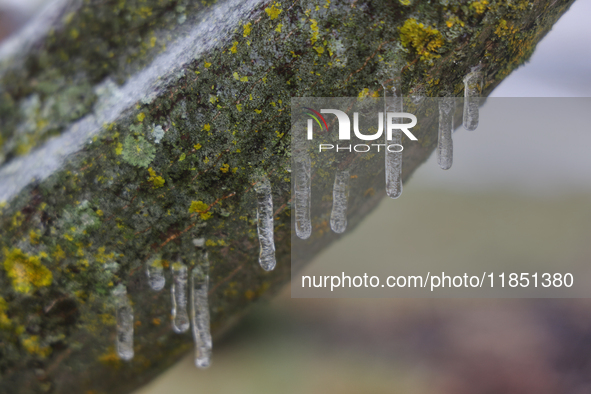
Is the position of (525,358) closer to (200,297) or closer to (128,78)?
(200,297)

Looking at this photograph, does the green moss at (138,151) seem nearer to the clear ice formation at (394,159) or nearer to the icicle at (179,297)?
the icicle at (179,297)

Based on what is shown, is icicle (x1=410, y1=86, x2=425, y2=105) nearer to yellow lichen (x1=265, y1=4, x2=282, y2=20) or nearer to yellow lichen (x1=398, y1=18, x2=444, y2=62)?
yellow lichen (x1=398, y1=18, x2=444, y2=62)

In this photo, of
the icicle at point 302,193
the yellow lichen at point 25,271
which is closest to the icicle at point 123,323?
the yellow lichen at point 25,271

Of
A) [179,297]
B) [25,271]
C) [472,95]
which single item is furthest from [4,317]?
[472,95]

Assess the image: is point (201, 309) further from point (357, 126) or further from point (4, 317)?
point (357, 126)

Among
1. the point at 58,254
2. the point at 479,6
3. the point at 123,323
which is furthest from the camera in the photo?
the point at 123,323

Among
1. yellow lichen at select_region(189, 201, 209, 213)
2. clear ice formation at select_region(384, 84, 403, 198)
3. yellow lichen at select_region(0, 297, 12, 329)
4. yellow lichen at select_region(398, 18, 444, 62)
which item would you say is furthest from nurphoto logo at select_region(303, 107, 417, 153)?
yellow lichen at select_region(0, 297, 12, 329)
